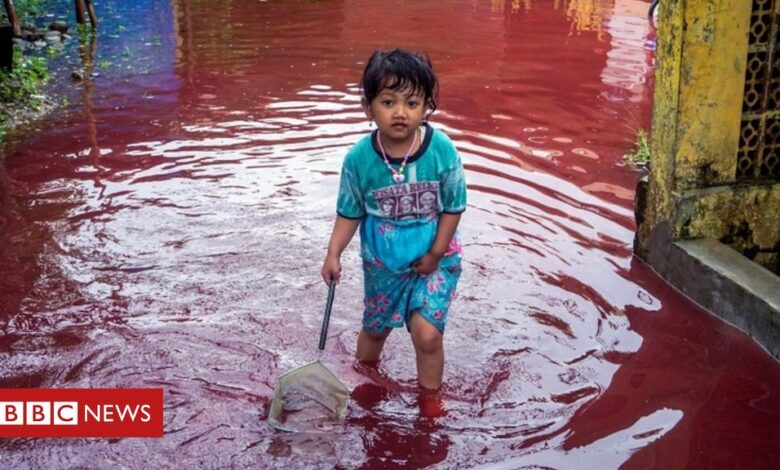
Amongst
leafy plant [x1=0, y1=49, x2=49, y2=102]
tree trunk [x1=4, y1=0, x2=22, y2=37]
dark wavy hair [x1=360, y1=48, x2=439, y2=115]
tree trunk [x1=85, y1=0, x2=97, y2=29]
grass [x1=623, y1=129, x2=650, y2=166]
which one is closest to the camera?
dark wavy hair [x1=360, y1=48, x2=439, y2=115]

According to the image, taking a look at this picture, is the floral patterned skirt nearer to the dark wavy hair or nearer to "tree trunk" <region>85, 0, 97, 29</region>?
the dark wavy hair

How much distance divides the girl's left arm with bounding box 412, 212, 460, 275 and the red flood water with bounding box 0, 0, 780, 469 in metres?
0.65

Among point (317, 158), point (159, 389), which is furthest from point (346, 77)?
point (159, 389)

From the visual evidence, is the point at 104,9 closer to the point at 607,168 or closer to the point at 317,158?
the point at 317,158

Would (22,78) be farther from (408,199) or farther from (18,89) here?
(408,199)

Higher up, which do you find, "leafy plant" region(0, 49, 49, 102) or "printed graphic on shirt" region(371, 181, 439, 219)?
"printed graphic on shirt" region(371, 181, 439, 219)

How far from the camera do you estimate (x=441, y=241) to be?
342cm

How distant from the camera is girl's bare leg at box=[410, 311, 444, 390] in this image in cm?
351

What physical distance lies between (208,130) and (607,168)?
353cm

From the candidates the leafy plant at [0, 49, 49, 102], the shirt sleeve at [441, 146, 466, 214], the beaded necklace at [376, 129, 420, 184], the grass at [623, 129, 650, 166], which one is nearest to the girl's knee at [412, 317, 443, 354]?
the shirt sleeve at [441, 146, 466, 214]

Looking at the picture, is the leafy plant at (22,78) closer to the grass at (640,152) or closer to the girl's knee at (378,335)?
the grass at (640,152)

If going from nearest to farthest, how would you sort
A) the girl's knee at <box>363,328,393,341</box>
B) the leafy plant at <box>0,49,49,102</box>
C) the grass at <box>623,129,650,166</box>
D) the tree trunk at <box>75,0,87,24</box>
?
the girl's knee at <box>363,328,393,341</box> → the grass at <box>623,129,650,166</box> → the leafy plant at <box>0,49,49,102</box> → the tree trunk at <box>75,0,87,24</box>

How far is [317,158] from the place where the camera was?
277 inches

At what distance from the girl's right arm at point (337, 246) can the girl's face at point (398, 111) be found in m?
0.46
